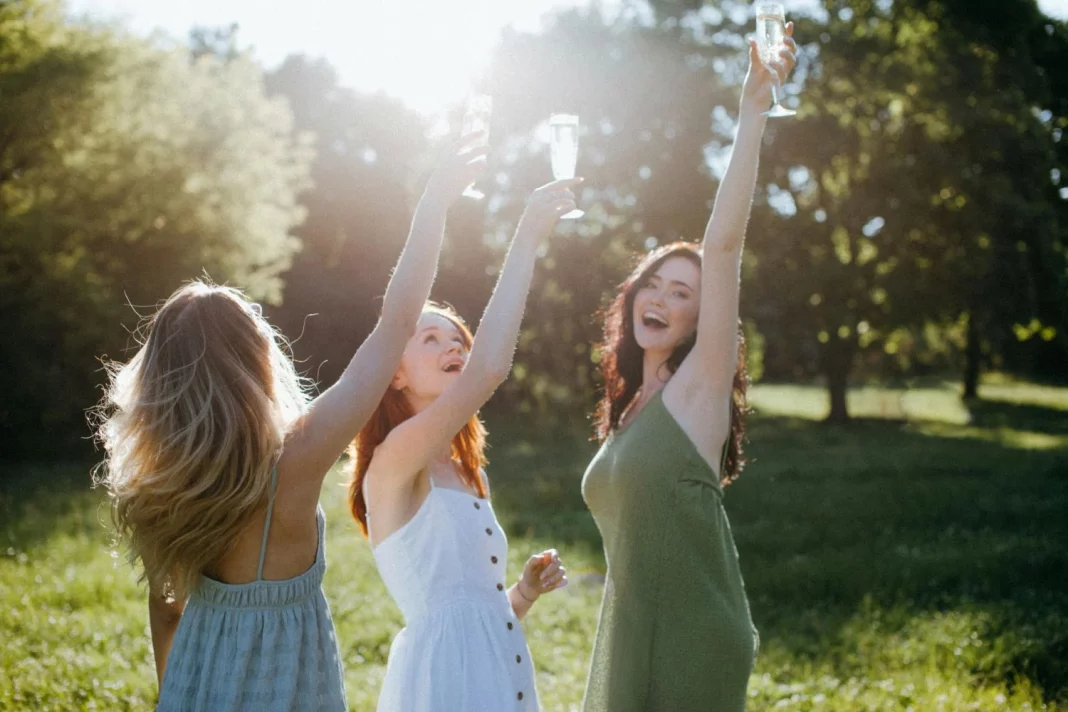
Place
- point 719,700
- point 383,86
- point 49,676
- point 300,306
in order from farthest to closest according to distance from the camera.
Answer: point 383,86 → point 300,306 → point 49,676 → point 719,700

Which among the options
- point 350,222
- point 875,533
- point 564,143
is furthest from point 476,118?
point 350,222

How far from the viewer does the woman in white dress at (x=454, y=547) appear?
2637 mm

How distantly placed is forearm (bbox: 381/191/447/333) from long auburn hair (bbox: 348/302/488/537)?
0.72 metres

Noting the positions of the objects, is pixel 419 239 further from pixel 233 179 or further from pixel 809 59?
pixel 809 59

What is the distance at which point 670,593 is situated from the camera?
2852 mm

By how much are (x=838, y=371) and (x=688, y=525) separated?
21705 mm

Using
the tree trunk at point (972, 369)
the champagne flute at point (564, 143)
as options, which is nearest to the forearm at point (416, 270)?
the champagne flute at point (564, 143)

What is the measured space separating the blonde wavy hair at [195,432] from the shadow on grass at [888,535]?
190 inches

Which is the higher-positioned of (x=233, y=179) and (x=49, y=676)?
(x=233, y=179)

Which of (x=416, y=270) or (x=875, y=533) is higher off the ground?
(x=416, y=270)

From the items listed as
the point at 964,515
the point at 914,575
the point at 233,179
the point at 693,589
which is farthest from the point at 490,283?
the point at 693,589

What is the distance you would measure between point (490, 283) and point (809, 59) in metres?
9.39

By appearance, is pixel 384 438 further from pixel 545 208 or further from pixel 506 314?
pixel 545 208

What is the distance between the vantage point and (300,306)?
79.6 ft
